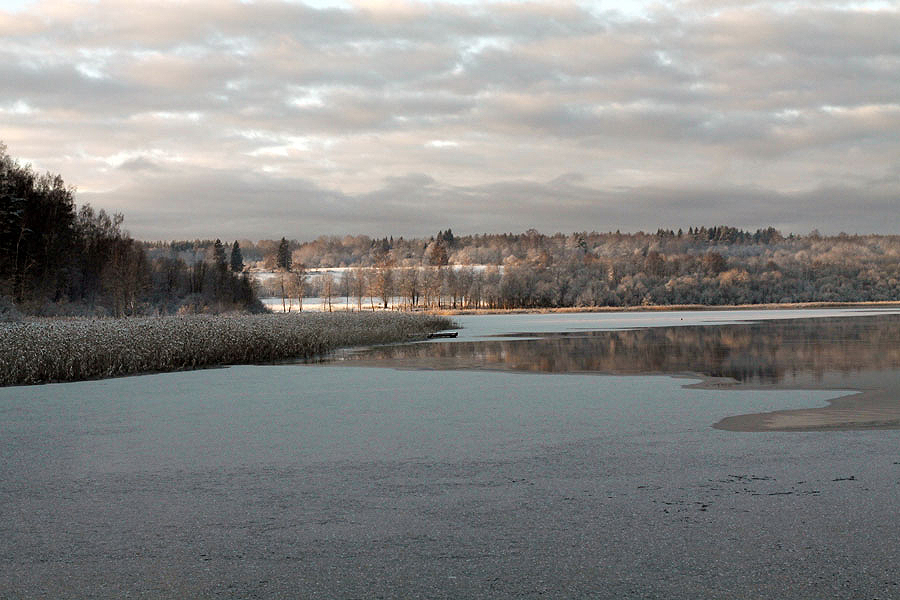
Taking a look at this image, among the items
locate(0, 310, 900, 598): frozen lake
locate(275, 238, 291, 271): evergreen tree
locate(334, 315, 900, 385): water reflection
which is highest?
locate(275, 238, 291, 271): evergreen tree

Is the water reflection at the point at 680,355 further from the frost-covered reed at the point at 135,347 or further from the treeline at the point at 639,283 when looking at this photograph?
the treeline at the point at 639,283

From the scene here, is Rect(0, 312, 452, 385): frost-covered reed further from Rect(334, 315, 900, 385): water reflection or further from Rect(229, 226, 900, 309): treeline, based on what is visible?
Rect(229, 226, 900, 309): treeline

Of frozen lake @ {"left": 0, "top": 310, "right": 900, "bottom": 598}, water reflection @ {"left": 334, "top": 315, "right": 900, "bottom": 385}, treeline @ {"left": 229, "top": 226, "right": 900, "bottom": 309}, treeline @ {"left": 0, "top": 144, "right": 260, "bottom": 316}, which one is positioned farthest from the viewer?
treeline @ {"left": 229, "top": 226, "right": 900, "bottom": 309}

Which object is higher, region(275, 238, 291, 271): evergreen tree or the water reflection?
region(275, 238, 291, 271): evergreen tree

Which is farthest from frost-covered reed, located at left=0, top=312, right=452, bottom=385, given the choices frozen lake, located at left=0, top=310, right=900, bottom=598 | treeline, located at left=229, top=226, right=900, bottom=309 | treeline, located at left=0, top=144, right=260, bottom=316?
treeline, located at left=229, top=226, right=900, bottom=309

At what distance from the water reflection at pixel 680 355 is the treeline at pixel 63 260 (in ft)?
69.0

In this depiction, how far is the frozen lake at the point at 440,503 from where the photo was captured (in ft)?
15.7

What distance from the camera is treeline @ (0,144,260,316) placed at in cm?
4372

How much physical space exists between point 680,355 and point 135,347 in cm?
1597

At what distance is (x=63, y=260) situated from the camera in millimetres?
53656

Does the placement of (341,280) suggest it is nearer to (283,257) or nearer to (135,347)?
A: (283,257)

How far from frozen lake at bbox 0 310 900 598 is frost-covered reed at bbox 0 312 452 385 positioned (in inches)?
235

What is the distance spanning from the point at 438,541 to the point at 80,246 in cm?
6160

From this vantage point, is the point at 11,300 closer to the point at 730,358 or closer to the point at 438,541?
the point at 730,358
